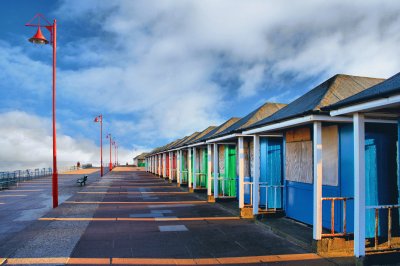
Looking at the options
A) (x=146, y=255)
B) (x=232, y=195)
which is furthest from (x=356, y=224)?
(x=232, y=195)

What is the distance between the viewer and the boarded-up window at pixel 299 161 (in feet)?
30.5

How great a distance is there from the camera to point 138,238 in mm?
8352

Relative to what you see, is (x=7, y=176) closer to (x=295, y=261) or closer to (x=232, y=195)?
(x=232, y=195)

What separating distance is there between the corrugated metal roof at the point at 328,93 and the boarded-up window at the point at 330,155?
2.64ft

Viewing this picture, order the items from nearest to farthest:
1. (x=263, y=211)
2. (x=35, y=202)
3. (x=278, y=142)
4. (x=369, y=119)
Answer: (x=369, y=119), (x=263, y=211), (x=278, y=142), (x=35, y=202)

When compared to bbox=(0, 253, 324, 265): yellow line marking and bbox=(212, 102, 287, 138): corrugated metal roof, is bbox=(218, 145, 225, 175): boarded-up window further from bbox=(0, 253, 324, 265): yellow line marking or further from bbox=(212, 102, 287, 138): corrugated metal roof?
bbox=(0, 253, 324, 265): yellow line marking

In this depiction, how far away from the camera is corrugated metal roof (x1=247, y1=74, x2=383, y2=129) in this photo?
762 centimetres

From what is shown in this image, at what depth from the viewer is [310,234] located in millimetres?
8250

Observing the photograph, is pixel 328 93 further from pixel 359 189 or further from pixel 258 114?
pixel 258 114

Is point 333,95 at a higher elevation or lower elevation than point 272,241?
higher

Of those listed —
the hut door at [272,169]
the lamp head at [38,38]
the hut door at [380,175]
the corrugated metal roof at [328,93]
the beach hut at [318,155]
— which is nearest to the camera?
the beach hut at [318,155]

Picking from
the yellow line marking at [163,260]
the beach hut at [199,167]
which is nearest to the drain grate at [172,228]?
the yellow line marking at [163,260]

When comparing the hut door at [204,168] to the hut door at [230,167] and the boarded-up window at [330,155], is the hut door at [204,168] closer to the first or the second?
the hut door at [230,167]

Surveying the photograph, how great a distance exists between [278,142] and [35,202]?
11268 mm
